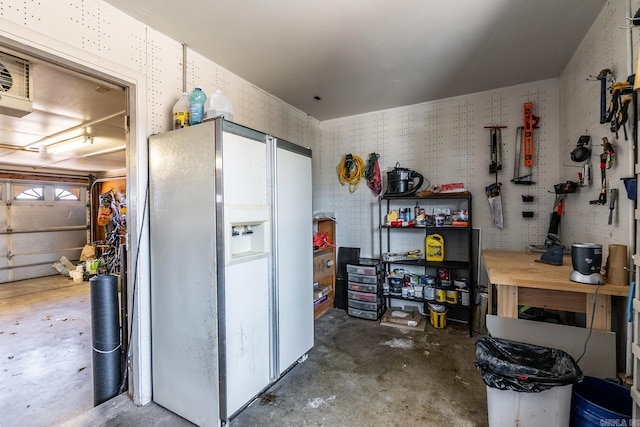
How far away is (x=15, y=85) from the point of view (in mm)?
1775

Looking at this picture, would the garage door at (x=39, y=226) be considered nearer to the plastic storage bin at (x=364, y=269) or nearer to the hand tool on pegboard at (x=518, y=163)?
the plastic storage bin at (x=364, y=269)

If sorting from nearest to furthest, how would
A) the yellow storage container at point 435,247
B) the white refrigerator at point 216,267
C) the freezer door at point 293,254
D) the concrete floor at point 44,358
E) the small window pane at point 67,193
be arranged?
the white refrigerator at point 216,267
the concrete floor at point 44,358
the freezer door at point 293,254
the yellow storage container at point 435,247
the small window pane at point 67,193

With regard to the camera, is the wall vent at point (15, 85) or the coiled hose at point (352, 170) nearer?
the wall vent at point (15, 85)

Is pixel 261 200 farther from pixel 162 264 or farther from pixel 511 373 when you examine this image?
pixel 511 373

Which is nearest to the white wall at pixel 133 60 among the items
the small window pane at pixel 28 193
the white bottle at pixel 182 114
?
the white bottle at pixel 182 114

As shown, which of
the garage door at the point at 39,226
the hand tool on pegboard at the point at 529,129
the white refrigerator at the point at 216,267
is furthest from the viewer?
the garage door at the point at 39,226

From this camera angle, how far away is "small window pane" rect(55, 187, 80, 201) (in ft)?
23.0

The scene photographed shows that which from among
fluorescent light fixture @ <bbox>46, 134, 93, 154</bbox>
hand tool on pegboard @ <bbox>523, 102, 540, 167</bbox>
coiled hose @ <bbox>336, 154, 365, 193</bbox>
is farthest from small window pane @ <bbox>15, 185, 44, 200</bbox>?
hand tool on pegboard @ <bbox>523, 102, 540, 167</bbox>

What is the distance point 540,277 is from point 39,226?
30.9 ft

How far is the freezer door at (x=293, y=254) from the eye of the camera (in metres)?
2.25

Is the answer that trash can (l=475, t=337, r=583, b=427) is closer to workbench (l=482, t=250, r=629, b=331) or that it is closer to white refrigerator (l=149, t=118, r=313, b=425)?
workbench (l=482, t=250, r=629, b=331)

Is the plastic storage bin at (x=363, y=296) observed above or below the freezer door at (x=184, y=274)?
below

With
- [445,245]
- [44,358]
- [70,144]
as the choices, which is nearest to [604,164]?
[445,245]

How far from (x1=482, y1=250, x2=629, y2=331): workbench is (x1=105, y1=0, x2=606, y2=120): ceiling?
183cm
